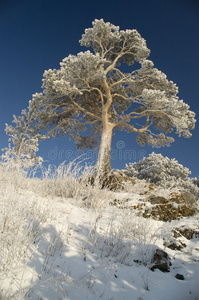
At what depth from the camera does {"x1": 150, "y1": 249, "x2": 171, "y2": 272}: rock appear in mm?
2363

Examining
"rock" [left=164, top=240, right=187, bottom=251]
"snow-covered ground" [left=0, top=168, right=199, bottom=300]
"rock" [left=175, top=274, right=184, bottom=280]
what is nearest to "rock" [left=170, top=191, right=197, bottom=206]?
"snow-covered ground" [left=0, top=168, right=199, bottom=300]

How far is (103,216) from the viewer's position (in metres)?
3.86

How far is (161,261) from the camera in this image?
2449 mm

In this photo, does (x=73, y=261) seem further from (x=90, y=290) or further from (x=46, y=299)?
(x=46, y=299)

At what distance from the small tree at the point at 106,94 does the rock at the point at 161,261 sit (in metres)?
6.52

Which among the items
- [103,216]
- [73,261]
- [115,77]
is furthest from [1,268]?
[115,77]

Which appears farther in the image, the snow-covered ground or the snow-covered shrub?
the snow-covered shrub

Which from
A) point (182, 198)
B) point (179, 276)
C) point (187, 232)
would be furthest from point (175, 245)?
point (182, 198)

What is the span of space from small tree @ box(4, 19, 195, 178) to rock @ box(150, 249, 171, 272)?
6524mm

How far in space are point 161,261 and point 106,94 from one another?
11.0 meters

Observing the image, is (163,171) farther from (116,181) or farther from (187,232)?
(187,232)

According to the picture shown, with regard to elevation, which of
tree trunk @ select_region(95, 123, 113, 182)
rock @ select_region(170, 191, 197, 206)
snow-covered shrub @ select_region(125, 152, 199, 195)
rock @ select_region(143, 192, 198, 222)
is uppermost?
snow-covered shrub @ select_region(125, 152, 199, 195)

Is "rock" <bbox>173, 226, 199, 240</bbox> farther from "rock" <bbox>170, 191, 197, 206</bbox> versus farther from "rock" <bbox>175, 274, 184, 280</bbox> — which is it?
"rock" <bbox>170, 191, 197, 206</bbox>

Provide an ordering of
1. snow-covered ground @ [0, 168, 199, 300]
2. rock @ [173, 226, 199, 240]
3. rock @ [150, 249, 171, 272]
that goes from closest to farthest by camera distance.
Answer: snow-covered ground @ [0, 168, 199, 300] → rock @ [150, 249, 171, 272] → rock @ [173, 226, 199, 240]
